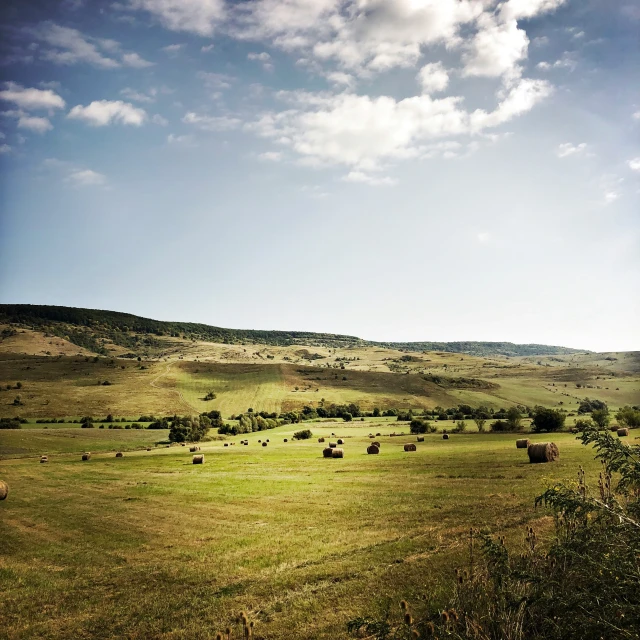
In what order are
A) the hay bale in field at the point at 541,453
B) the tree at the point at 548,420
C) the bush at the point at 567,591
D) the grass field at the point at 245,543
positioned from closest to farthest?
the bush at the point at 567,591 → the grass field at the point at 245,543 → the hay bale in field at the point at 541,453 → the tree at the point at 548,420

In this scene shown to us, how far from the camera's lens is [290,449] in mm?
61375

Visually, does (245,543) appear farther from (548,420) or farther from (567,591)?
(548,420)

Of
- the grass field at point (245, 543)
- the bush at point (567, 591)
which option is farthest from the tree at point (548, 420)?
the bush at point (567, 591)

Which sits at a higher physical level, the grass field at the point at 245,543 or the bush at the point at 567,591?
the bush at the point at 567,591

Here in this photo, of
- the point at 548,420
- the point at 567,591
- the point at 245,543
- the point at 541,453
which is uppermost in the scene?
the point at 567,591

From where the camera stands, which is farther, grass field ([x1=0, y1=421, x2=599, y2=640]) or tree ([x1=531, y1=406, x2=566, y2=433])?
tree ([x1=531, y1=406, x2=566, y2=433])

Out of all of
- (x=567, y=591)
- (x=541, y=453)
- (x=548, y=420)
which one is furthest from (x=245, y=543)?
(x=548, y=420)

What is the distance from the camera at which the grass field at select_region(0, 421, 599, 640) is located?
11.1 meters

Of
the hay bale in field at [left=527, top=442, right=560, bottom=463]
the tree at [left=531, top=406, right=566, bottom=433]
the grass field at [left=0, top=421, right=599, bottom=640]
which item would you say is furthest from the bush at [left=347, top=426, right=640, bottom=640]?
the tree at [left=531, top=406, right=566, bottom=433]

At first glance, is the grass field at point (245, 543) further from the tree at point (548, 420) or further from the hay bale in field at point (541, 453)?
the tree at point (548, 420)

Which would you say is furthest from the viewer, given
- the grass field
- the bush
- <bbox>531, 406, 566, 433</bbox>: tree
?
<bbox>531, 406, 566, 433</bbox>: tree

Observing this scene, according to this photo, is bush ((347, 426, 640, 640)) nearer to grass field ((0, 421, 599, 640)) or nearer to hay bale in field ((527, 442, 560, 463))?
grass field ((0, 421, 599, 640))

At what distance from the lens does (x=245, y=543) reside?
1684cm

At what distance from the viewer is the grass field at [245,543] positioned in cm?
1107
